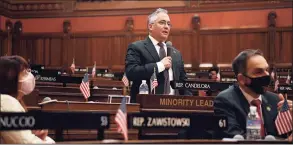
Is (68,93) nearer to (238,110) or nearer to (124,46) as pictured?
(238,110)

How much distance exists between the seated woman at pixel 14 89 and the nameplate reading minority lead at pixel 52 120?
0.20 m

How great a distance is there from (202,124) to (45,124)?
992 millimetres

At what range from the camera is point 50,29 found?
13.2 meters

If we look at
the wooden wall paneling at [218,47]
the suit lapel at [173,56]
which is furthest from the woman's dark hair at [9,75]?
the wooden wall paneling at [218,47]

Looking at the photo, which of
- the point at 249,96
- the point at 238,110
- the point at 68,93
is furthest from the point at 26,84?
the point at 68,93

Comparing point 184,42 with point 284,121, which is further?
point 184,42

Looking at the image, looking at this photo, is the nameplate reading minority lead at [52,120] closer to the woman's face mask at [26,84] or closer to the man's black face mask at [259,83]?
the woman's face mask at [26,84]

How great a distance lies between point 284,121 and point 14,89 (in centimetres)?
177

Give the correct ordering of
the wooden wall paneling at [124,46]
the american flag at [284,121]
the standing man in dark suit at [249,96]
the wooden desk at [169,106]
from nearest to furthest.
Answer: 1. the american flag at [284,121]
2. the standing man in dark suit at [249,96]
3. the wooden desk at [169,106]
4. the wooden wall paneling at [124,46]

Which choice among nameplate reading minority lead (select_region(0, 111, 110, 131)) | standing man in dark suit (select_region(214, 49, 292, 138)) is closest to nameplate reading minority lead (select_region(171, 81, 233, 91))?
standing man in dark suit (select_region(214, 49, 292, 138))

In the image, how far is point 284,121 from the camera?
3191 mm

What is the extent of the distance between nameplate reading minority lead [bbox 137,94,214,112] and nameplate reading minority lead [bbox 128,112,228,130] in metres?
1.23

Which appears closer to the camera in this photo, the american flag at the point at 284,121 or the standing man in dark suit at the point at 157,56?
the american flag at the point at 284,121

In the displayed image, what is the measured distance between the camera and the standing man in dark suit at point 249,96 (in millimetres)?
3299
